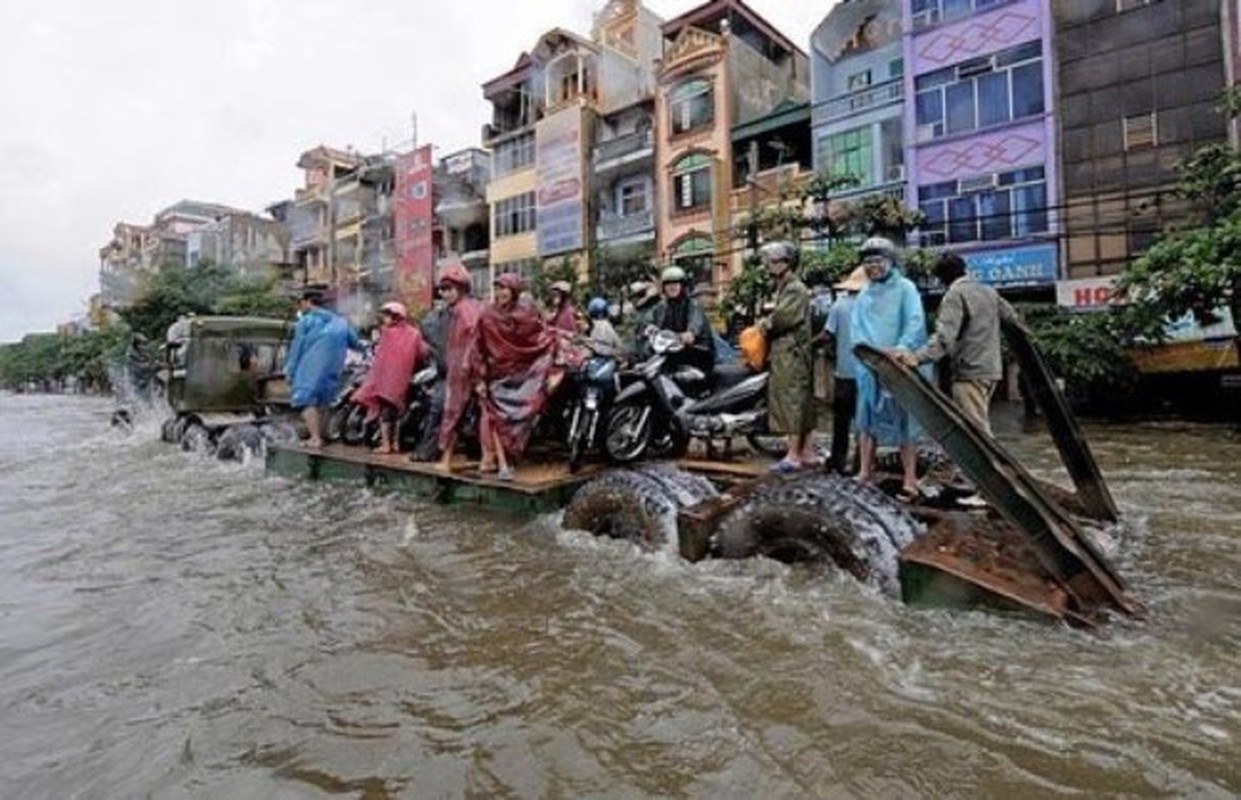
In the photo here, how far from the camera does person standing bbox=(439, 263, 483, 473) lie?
21.3 ft

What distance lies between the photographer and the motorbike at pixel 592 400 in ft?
20.0

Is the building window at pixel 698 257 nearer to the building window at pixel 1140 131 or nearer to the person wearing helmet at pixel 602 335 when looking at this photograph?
the building window at pixel 1140 131

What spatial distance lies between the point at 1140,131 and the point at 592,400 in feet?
60.3

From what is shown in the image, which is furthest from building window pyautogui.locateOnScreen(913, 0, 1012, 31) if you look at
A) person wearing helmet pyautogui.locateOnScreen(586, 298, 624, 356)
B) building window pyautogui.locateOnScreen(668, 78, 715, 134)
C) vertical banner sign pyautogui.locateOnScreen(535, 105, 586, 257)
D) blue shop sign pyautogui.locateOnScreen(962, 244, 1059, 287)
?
person wearing helmet pyautogui.locateOnScreen(586, 298, 624, 356)

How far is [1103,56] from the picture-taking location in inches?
735

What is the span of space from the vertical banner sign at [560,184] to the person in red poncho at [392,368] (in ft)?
74.2

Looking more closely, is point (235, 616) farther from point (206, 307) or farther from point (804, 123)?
point (206, 307)

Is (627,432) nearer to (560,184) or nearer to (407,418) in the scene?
(407,418)

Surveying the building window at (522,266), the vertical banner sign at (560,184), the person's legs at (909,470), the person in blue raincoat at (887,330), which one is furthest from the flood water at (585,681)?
the building window at (522,266)

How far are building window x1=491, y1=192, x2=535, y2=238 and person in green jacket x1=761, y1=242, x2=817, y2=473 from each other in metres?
28.6

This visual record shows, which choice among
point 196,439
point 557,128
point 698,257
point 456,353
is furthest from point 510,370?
point 557,128

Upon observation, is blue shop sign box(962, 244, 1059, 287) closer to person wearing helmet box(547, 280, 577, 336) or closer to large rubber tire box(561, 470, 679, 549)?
person wearing helmet box(547, 280, 577, 336)

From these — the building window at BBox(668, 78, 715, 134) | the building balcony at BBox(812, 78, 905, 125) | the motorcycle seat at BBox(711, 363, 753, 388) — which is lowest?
the motorcycle seat at BBox(711, 363, 753, 388)

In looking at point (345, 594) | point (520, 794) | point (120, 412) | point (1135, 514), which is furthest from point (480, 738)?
point (120, 412)
